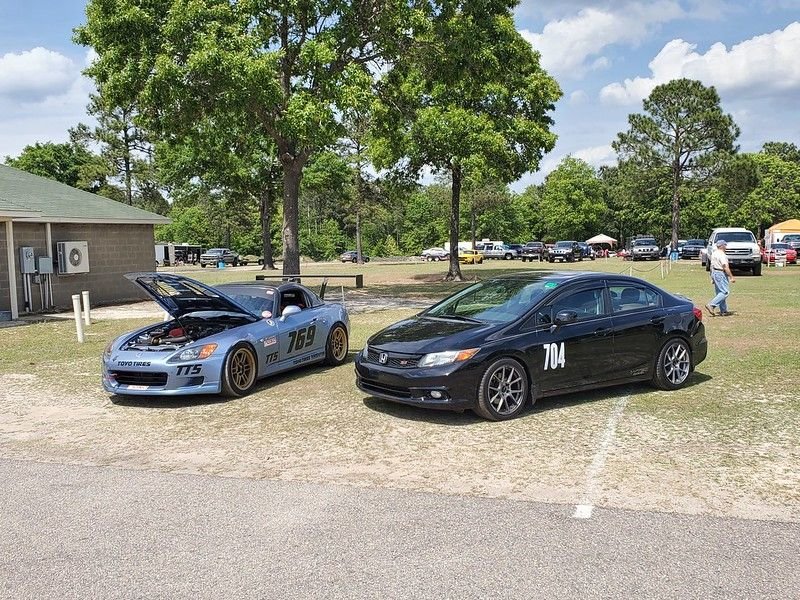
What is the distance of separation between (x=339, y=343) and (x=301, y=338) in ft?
3.23

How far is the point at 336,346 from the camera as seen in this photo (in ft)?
33.5

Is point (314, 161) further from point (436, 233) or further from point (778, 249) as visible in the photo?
point (436, 233)

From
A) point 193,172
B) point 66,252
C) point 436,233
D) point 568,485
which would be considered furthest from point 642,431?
point 436,233

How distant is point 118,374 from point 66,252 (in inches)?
541

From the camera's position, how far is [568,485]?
5188 millimetres

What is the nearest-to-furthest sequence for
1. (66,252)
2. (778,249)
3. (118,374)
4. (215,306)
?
(118,374) → (215,306) → (66,252) → (778,249)

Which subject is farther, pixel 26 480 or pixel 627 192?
pixel 627 192

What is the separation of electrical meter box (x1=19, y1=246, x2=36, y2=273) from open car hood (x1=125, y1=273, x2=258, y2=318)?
467 inches

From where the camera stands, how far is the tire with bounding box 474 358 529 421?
681 cm

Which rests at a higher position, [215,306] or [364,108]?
[364,108]

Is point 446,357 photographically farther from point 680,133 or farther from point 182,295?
point 680,133

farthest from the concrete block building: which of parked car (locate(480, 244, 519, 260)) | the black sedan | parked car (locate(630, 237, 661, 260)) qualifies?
Answer: parked car (locate(480, 244, 519, 260))

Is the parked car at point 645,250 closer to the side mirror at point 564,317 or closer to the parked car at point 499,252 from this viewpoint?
the parked car at point 499,252

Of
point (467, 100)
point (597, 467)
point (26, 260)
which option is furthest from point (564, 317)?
point (467, 100)
